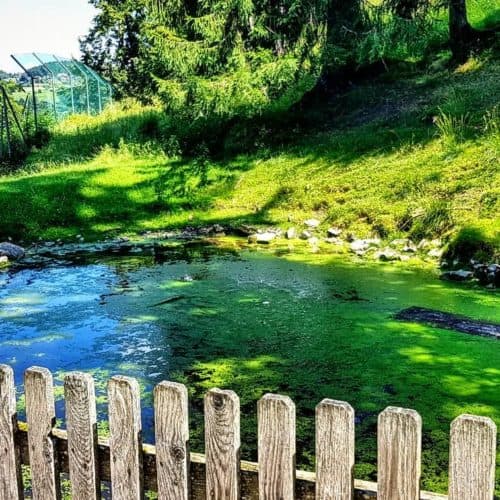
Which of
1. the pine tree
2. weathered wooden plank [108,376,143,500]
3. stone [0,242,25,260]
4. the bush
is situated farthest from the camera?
the pine tree

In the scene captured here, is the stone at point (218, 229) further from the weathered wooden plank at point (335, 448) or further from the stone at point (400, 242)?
the weathered wooden plank at point (335, 448)

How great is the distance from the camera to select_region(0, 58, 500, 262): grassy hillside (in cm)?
806

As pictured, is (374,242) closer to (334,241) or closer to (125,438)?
(334,241)

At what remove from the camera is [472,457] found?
1508mm

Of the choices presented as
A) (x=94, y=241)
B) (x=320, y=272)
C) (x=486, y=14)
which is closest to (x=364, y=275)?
(x=320, y=272)

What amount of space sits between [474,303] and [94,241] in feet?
16.6

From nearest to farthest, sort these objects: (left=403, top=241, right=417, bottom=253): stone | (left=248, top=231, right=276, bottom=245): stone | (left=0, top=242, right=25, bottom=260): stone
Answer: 1. (left=403, top=241, right=417, bottom=253): stone
2. (left=0, top=242, right=25, bottom=260): stone
3. (left=248, top=231, right=276, bottom=245): stone

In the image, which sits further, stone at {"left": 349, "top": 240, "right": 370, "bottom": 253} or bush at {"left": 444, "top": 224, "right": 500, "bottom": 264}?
stone at {"left": 349, "top": 240, "right": 370, "bottom": 253}

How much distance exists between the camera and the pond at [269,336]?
12.1 feet

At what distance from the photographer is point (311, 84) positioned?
14.7m

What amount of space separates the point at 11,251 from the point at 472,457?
24.1ft

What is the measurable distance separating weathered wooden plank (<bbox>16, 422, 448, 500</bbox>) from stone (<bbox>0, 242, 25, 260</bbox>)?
629cm

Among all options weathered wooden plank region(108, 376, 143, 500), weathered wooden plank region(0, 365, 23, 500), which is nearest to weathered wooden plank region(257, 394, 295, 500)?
weathered wooden plank region(108, 376, 143, 500)

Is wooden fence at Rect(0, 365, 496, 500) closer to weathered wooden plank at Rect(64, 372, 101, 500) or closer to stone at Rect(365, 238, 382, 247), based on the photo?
weathered wooden plank at Rect(64, 372, 101, 500)
